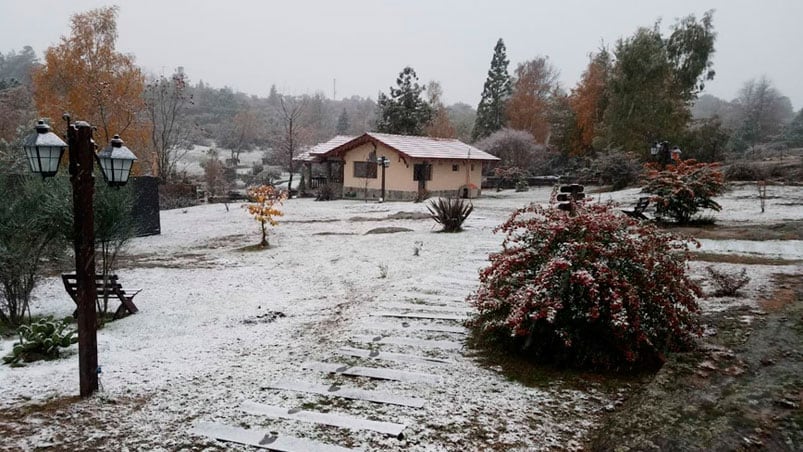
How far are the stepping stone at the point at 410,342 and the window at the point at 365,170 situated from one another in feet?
62.0

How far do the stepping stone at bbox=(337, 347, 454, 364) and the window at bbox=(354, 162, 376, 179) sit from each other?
63.1 ft

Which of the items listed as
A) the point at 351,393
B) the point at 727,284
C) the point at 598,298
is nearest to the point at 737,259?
the point at 727,284

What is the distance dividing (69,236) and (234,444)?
465 cm

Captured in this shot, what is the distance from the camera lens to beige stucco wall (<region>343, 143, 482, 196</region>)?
21953 mm

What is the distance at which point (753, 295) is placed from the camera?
5.14m

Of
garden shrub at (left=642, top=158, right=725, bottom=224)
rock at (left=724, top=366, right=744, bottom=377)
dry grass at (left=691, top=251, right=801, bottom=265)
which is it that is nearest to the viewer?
rock at (left=724, top=366, right=744, bottom=377)

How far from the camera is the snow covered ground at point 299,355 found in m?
2.83

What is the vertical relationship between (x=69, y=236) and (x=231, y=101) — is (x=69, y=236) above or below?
below

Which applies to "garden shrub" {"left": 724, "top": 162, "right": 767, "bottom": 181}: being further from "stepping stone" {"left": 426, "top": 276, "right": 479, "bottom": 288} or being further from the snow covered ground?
"stepping stone" {"left": 426, "top": 276, "right": 479, "bottom": 288}

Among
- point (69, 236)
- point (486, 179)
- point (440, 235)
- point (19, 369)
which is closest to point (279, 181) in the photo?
point (486, 179)

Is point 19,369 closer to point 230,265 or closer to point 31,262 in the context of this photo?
point 31,262

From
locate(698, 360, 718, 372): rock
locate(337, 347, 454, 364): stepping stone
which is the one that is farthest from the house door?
locate(698, 360, 718, 372): rock

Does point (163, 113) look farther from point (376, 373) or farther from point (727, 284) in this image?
point (727, 284)

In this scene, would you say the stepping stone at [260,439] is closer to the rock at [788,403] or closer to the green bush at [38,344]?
the green bush at [38,344]
